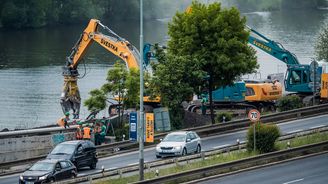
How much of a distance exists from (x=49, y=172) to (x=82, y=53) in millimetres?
28633

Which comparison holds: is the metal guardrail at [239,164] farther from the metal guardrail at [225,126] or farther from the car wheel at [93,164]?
the metal guardrail at [225,126]

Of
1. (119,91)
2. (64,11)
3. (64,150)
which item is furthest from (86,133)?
(64,11)

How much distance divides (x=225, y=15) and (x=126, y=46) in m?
8.66

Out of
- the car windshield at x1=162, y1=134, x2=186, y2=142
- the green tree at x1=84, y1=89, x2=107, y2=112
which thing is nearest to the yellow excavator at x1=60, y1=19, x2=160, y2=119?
the green tree at x1=84, y1=89, x2=107, y2=112

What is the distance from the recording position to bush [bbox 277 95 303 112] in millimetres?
62525

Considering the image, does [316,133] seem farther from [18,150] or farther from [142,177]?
[18,150]

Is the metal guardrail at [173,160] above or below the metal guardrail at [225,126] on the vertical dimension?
below

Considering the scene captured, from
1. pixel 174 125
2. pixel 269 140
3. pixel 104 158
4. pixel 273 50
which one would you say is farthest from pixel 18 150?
pixel 273 50

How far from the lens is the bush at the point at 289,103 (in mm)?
62525

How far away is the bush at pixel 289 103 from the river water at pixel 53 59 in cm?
2055

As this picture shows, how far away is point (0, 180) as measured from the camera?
1687 inches

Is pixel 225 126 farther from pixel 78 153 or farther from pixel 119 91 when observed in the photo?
pixel 78 153

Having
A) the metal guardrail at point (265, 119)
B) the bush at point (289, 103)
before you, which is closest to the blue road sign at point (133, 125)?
the metal guardrail at point (265, 119)

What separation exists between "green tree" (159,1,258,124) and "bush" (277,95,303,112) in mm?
3612
